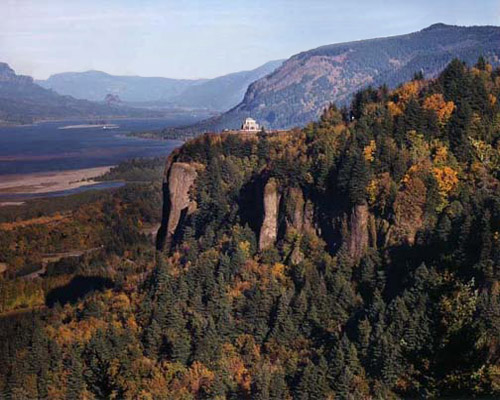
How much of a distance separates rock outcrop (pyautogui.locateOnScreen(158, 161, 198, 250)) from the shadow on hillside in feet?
21.0

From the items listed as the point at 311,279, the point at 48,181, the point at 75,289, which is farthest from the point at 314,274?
the point at 48,181

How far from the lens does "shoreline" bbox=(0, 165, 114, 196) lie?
111075mm

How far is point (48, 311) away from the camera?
48.5m

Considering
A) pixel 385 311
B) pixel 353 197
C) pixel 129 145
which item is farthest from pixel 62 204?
pixel 129 145

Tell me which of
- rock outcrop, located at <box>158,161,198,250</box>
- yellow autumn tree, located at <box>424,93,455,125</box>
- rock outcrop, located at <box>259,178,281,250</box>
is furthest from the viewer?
rock outcrop, located at <box>158,161,198,250</box>

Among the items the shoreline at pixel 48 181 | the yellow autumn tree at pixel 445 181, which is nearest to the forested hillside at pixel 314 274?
the yellow autumn tree at pixel 445 181

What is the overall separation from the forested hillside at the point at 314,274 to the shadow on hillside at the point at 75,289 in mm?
5527

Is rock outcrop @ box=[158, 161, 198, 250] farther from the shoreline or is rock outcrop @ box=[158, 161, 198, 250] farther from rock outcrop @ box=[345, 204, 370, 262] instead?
the shoreline

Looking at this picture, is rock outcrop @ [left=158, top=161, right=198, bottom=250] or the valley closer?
the valley

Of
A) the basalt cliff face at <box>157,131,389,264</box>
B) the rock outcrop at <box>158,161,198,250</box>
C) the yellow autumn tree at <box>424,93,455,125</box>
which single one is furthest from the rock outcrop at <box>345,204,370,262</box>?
the rock outcrop at <box>158,161,198,250</box>

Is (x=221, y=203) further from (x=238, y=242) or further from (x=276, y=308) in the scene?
(x=276, y=308)

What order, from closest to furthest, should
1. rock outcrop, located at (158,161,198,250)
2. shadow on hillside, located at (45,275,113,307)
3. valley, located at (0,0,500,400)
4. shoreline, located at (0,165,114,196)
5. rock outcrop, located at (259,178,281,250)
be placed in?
valley, located at (0,0,500,400)
rock outcrop, located at (259,178,281,250)
rock outcrop, located at (158,161,198,250)
shadow on hillside, located at (45,275,113,307)
shoreline, located at (0,165,114,196)

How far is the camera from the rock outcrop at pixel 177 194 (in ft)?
168

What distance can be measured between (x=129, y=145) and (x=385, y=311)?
154914mm
